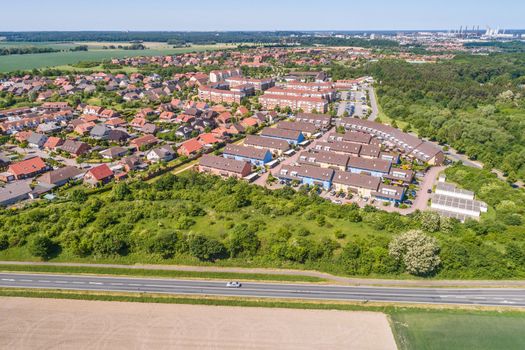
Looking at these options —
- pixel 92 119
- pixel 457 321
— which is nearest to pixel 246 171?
pixel 457 321

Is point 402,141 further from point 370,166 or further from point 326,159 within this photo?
point 326,159

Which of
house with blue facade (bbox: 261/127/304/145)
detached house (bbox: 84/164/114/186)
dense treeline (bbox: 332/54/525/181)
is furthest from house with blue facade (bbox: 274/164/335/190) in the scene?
dense treeline (bbox: 332/54/525/181)

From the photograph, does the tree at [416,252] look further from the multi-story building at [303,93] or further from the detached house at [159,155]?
the multi-story building at [303,93]

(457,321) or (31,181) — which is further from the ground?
(31,181)

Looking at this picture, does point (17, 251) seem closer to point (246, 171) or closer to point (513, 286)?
point (246, 171)

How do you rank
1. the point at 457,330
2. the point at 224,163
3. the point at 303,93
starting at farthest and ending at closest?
the point at 303,93, the point at 224,163, the point at 457,330

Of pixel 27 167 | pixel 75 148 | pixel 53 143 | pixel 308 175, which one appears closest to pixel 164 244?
pixel 308 175
